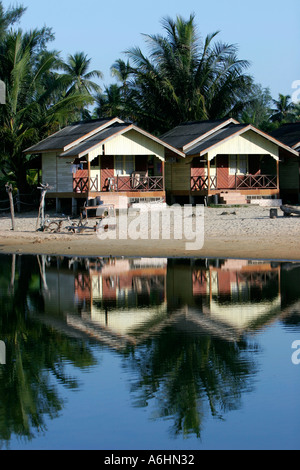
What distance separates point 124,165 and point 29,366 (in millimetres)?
27081

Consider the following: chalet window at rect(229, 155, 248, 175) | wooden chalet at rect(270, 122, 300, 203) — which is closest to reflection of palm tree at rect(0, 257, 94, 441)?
chalet window at rect(229, 155, 248, 175)

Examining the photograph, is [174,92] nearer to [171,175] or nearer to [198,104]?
[198,104]

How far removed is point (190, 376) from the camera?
11891 millimetres

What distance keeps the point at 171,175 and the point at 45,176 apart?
6.52 meters

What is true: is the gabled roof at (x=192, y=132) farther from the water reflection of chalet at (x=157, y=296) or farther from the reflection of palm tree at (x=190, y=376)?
the reflection of palm tree at (x=190, y=376)

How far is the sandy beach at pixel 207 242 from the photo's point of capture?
24.8 meters

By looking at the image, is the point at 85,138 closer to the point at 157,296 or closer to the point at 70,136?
the point at 70,136

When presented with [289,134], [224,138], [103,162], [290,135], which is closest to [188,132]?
[224,138]

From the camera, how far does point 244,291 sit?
62.6ft

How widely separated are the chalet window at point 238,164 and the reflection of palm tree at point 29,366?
23532mm

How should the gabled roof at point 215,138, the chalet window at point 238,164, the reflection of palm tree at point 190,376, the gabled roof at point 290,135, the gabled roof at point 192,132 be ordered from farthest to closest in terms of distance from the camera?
1. the gabled roof at point 290,135
2. the chalet window at point 238,164
3. the gabled roof at point 192,132
4. the gabled roof at point 215,138
5. the reflection of palm tree at point 190,376

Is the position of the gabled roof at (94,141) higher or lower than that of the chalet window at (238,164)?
higher

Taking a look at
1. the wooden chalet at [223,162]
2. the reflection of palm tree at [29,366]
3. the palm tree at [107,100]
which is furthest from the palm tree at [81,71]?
the reflection of palm tree at [29,366]

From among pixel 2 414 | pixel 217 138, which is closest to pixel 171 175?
pixel 217 138
